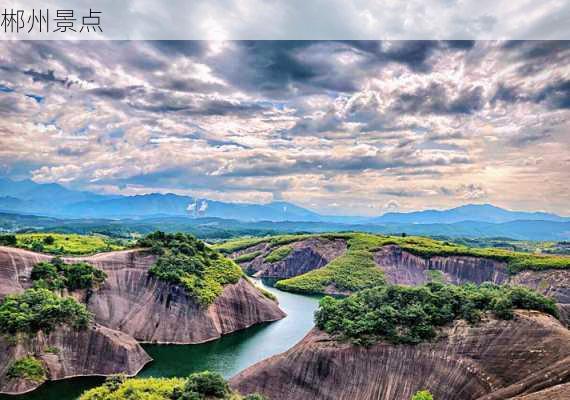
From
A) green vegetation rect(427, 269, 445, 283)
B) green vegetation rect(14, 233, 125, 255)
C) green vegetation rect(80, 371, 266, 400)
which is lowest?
green vegetation rect(427, 269, 445, 283)

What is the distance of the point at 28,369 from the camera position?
137 ft

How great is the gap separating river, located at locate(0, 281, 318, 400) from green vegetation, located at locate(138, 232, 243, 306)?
722 cm

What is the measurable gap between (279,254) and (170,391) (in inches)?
4202

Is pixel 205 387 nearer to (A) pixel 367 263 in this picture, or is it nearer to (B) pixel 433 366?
(B) pixel 433 366

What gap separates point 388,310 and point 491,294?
8.54 meters

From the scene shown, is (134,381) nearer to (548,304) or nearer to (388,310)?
(388,310)

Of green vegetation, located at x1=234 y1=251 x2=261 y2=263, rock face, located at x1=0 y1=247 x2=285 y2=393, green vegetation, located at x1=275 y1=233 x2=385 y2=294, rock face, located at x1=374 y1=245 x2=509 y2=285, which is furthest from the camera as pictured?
green vegetation, located at x1=234 y1=251 x2=261 y2=263

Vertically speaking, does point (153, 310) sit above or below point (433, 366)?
below

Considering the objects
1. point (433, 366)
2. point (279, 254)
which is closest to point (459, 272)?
point (279, 254)

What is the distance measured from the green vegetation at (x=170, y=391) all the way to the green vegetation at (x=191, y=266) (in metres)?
31.6

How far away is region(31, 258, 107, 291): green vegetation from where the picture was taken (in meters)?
53.7

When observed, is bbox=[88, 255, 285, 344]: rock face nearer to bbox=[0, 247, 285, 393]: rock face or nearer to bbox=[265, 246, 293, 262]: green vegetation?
bbox=[0, 247, 285, 393]: rock face

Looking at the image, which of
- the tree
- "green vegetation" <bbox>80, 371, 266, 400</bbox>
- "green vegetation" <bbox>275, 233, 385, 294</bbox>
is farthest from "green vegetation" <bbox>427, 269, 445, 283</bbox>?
"green vegetation" <bbox>80, 371, 266, 400</bbox>

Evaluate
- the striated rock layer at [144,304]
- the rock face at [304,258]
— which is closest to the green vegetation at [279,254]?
the rock face at [304,258]
